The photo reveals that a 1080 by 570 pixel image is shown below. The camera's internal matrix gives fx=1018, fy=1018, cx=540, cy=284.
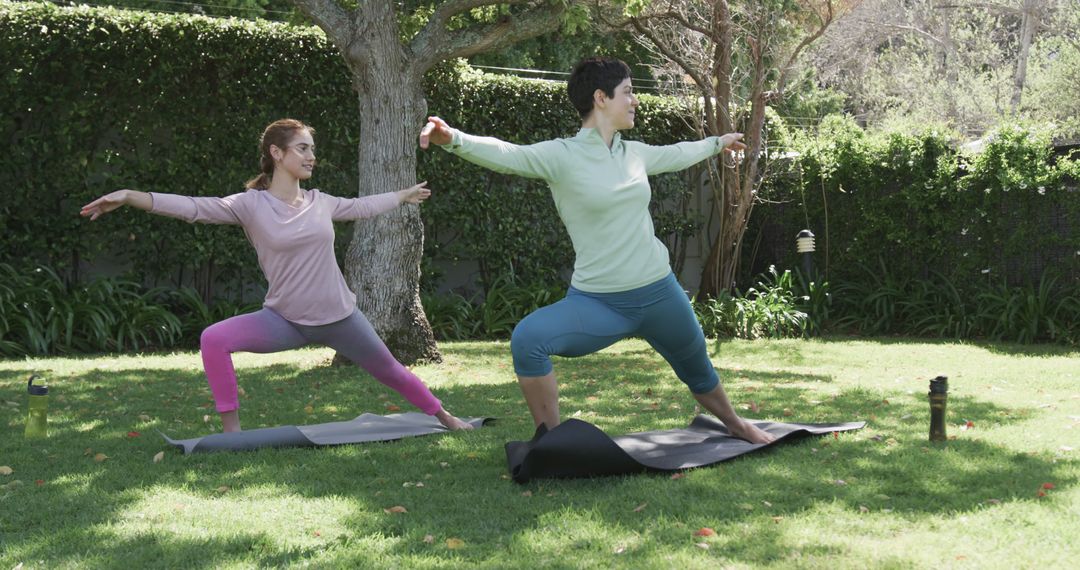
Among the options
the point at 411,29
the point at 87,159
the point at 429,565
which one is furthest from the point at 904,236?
the point at 429,565

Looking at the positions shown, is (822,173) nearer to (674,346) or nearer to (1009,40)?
(674,346)

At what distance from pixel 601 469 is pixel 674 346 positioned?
0.77m

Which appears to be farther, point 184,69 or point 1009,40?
point 1009,40

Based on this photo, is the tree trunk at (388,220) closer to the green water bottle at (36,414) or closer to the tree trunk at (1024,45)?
the green water bottle at (36,414)

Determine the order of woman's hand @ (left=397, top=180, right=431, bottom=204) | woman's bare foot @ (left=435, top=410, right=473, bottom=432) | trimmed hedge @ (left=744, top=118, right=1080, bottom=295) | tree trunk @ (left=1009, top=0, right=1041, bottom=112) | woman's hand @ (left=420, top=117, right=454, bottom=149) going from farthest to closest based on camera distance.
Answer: tree trunk @ (left=1009, top=0, right=1041, bottom=112) < trimmed hedge @ (left=744, top=118, right=1080, bottom=295) < woman's bare foot @ (left=435, top=410, right=473, bottom=432) < woman's hand @ (left=397, top=180, right=431, bottom=204) < woman's hand @ (left=420, top=117, right=454, bottom=149)

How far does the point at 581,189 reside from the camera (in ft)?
15.8

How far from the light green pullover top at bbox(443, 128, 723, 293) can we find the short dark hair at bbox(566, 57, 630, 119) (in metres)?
0.18

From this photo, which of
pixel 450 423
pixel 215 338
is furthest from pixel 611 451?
pixel 215 338

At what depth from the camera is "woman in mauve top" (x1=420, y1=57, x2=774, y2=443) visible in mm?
4727

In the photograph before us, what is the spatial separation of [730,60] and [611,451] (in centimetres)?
919

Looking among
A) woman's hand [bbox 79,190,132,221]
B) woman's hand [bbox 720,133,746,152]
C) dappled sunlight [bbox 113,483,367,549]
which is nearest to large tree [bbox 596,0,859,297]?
woman's hand [bbox 720,133,746,152]

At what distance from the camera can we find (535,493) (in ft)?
14.7

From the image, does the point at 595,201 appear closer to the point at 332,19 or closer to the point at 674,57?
the point at 332,19

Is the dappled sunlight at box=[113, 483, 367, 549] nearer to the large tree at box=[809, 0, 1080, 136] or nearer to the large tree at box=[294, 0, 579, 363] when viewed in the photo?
the large tree at box=[294, 0, 579, 363]
